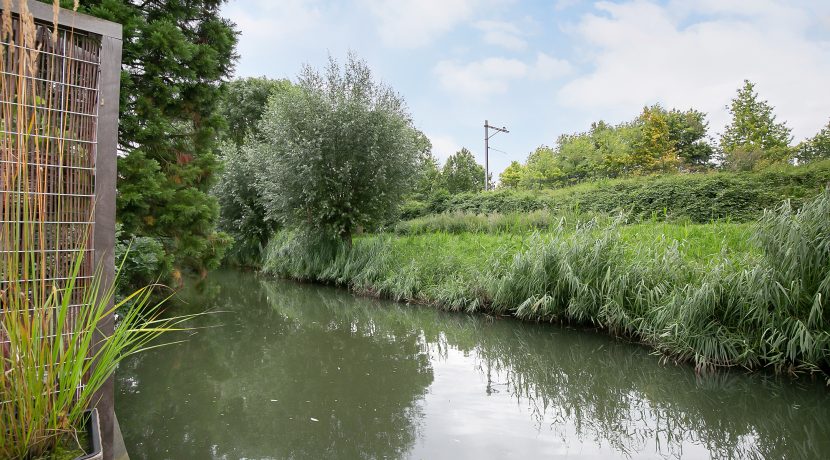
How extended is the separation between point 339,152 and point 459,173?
56.2 ft

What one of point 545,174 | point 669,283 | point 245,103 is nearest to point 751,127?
point 545,174

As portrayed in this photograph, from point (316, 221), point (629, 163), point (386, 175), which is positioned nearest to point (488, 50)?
point (386, 175)

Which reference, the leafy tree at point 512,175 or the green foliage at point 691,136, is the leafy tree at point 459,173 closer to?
the leafy tree at point 512,175

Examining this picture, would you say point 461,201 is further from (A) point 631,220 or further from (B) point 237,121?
(B) point 237,121

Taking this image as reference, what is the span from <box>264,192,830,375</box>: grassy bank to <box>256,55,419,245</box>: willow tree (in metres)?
2.13

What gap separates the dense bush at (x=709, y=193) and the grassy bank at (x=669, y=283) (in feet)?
9.21

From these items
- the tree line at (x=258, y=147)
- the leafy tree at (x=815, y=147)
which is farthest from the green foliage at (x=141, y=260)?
the leafy tree at (x=815, y=147)

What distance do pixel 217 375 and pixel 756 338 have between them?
5.43 metres

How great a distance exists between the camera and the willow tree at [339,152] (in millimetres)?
10945

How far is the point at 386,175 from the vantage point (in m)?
11.3

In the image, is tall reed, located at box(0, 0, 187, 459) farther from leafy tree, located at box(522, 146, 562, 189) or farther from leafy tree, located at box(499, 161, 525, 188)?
leafy tree, located at box(499, 161, 525, 188)

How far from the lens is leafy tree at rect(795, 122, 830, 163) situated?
19.9m

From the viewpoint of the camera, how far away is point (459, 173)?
27547 millimetres

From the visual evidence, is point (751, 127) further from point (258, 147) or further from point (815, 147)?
point (258, 147)
